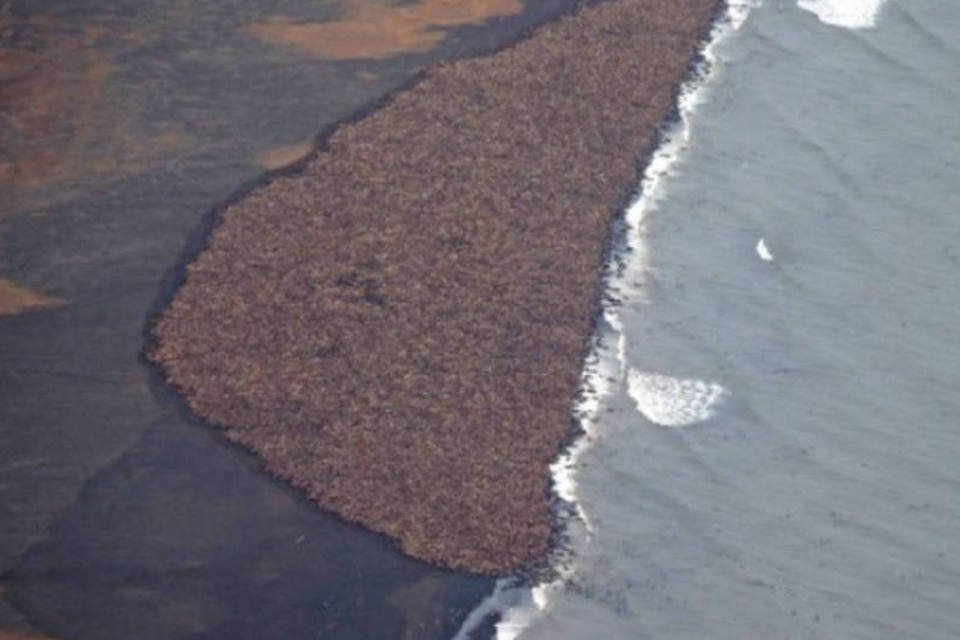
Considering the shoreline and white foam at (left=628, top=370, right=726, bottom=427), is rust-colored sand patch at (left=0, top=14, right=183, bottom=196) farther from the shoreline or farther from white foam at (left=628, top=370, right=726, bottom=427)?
white foam at (left=628, top=370, right=726, bottom=427)

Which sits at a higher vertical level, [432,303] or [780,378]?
[432,303]

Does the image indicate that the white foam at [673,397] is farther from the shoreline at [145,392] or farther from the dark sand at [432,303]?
the shoreline at [145,392]

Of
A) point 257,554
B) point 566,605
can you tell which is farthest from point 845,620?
point 257,554

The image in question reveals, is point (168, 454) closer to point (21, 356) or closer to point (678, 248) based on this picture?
point (21, 356)

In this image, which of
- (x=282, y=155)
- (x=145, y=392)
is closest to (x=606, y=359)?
(x=145, y=392)

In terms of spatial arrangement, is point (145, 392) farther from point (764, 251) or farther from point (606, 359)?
point (764, 251)

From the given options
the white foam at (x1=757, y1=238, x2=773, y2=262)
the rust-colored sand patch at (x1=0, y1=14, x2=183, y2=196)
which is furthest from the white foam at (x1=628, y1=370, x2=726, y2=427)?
the rust-colored sand patch at (x1=0, y1=14, x2=183, y2=196)
